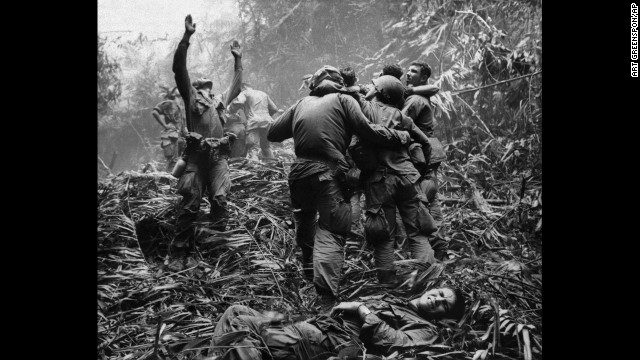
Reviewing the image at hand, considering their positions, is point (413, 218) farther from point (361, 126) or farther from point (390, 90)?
point (390, 90)

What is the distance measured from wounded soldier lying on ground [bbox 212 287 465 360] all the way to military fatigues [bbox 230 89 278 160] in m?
4.35

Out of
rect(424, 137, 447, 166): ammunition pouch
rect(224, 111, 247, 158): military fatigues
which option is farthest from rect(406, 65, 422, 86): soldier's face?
rect(224, 111, 247, 158): military fatigues

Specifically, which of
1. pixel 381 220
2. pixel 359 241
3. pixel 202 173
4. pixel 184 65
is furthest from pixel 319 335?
pixel 184 65

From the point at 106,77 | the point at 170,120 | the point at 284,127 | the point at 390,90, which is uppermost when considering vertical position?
the point at 106,77

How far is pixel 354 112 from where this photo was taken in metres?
3.63

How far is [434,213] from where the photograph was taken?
4.45m

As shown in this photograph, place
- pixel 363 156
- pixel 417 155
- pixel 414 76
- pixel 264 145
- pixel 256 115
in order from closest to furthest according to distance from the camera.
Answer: pixel 363 156 → pixel 417 155 → pixel 414 76 → pixel 256 115 → pixel 264 145

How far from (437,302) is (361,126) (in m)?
1.30

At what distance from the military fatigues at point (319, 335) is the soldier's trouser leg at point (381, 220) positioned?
0.73 meters

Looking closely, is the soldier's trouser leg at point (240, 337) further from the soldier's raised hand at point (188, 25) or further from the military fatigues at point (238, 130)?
the military fatigues at point (238, 130)

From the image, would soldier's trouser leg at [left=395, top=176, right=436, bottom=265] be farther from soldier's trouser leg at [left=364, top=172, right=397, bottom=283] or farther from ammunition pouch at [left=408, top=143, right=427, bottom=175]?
ammunition pouch at [left=408, top=143, right=427, bottom=175]
